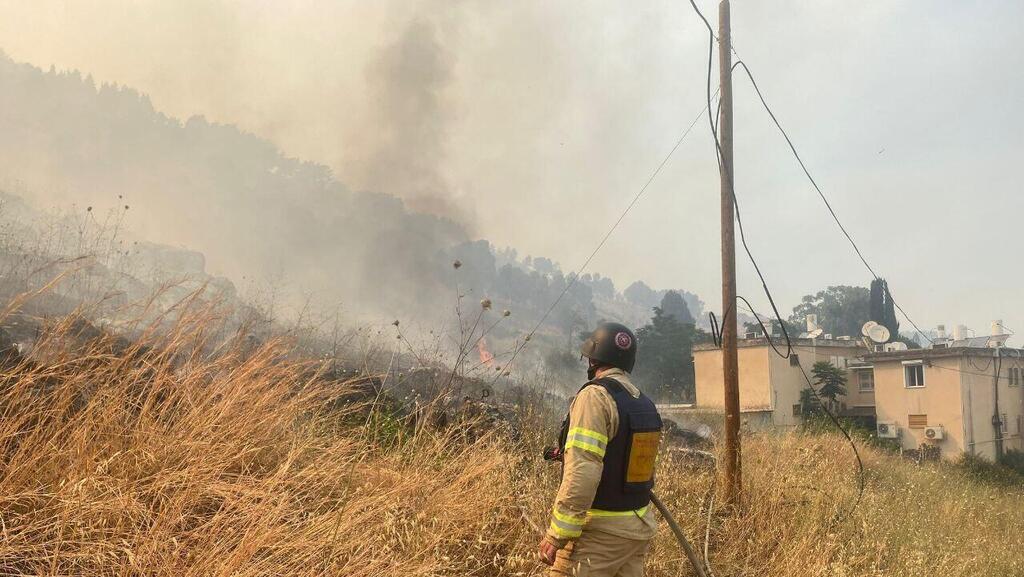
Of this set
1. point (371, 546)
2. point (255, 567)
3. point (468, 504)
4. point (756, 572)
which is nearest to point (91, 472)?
point (255, 567)

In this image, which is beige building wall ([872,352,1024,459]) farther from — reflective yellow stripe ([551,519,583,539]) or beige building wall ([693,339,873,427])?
reflective yellow stripe ([551,519,583,539])

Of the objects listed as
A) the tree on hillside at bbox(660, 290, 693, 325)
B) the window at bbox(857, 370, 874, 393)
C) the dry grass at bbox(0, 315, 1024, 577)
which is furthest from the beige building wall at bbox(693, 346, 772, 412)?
the tree on hillside at bbox(660, 290, 693, 325)

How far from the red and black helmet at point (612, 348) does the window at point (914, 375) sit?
31.0 meters

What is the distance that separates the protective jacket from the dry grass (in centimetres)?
57

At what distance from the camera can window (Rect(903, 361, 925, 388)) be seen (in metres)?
29.1

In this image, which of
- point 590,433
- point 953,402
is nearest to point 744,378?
point 953,402

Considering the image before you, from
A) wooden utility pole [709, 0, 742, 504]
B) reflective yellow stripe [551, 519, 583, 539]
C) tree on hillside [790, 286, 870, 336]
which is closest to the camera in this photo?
reflective yellow stripe [551, 519, 583, 539]

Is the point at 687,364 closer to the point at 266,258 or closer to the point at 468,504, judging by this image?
the point at 266,258

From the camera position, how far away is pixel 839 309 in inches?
2844

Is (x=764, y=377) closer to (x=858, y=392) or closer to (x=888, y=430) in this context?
(x=888, y=430)

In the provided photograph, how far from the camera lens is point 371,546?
9.91 ft

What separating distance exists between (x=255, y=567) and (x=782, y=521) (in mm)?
4805

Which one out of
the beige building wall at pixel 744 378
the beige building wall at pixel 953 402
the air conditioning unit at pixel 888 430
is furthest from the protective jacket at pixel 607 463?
the air conditioning unit at pixel 888 430

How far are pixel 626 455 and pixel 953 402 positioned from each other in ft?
101
